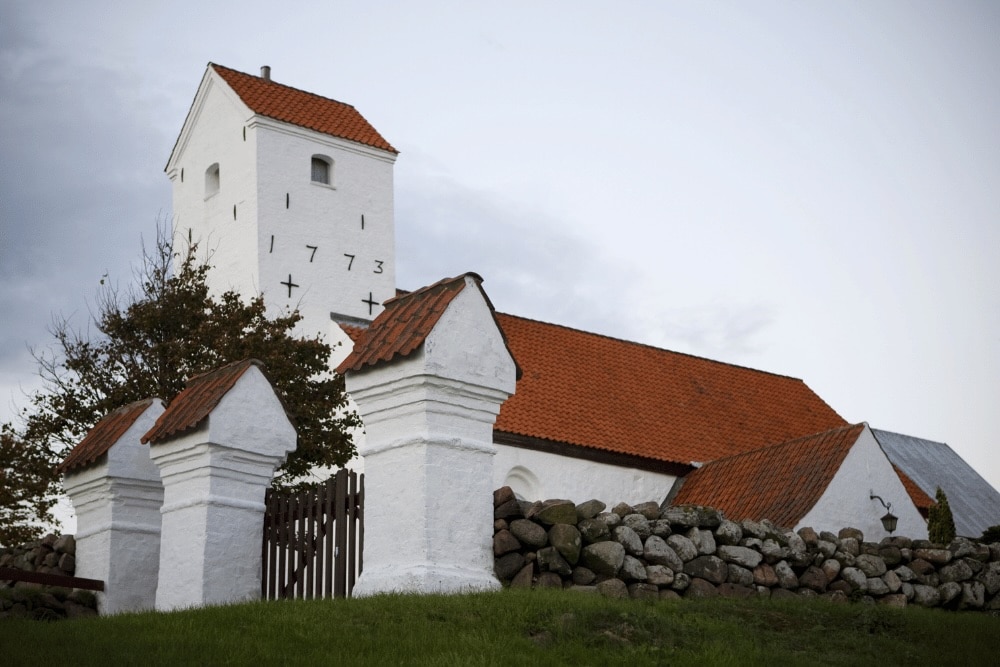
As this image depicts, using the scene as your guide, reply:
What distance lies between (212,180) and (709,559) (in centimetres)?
2030

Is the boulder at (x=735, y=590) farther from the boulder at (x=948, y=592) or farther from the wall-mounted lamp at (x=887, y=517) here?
the wall-mounted lamp at (x=887, y=517)

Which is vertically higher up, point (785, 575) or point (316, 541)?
point (316, 541)

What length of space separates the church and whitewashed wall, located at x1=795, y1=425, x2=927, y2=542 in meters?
2.08

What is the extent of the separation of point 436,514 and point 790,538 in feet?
9.43

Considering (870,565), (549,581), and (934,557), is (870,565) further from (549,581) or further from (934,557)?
(549,581)

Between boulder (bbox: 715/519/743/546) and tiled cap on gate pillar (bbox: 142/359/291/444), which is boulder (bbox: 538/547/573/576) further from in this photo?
tiled cap on gate pillar (bbox: 142/359/291/444)

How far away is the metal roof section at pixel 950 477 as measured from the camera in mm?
33094

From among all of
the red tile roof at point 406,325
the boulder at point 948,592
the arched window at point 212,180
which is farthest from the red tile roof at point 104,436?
the arched window at point 212,180

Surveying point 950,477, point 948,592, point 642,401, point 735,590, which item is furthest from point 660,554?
point 950,477

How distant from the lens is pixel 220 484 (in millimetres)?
9305

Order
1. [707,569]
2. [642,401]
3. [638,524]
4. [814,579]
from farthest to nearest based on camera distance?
[642,401] → [814,579] → [707,569] → [638,524]

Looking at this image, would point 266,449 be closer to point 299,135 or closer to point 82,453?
point 82,453

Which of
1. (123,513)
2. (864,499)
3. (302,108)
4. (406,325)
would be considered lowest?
(123,513)

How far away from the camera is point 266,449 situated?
30.9 feet
